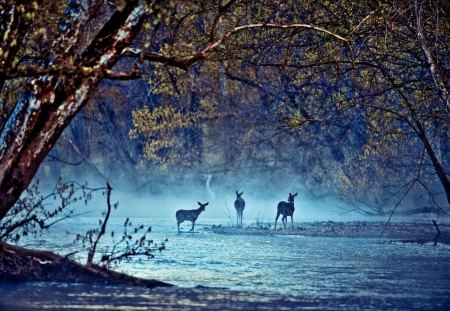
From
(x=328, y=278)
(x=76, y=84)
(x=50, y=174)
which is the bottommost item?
(x=328, y=278)

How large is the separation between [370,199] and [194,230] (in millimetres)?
12500

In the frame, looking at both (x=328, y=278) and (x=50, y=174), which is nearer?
(x=328, y=278)

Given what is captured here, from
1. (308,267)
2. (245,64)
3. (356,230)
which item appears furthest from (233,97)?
(308,267)

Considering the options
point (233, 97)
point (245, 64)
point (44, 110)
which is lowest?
point (44, 110)

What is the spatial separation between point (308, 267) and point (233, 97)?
86.2ft

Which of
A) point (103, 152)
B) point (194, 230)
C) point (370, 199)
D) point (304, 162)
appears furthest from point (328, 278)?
point (103, 152)

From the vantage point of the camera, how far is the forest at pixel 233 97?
51.1 feet

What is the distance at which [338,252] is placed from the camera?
79.6 ft

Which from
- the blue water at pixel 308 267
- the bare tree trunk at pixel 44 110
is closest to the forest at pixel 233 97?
the bare tree trunk at pixel 44 110

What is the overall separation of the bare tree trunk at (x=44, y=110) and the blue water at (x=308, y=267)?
3559 mm

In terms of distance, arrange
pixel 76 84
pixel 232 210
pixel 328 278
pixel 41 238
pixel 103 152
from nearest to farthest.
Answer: pixel 76 84
pixel 328 278
pixel 41 238
pixel 232 210
pixel 103 152

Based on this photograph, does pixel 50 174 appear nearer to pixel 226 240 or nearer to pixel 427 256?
pixel 226 240

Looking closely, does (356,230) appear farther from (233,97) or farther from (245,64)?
(233,97)

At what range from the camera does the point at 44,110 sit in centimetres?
1551
